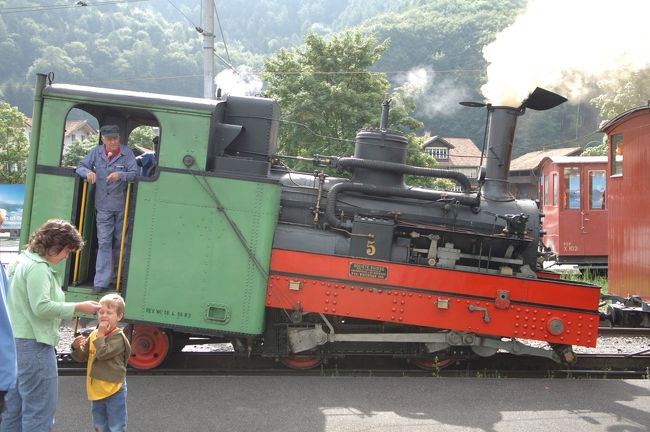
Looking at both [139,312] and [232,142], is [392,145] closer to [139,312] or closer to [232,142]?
[232,142]

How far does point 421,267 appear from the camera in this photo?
6559 millimetres

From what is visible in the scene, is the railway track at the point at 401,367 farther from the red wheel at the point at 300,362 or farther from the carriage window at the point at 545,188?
the carriage window at the point at 545,188

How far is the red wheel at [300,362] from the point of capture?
7.04 meters

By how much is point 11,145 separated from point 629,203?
35.6 m

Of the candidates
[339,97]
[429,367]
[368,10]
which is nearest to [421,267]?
[429,367]

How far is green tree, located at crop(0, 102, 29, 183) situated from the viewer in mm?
36188

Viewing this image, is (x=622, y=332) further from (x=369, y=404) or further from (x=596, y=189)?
(x=596, y=189)

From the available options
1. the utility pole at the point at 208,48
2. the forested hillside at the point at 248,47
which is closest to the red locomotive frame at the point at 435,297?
the utility pole at the point at 208,48

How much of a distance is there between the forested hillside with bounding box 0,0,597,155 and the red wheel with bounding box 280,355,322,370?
135 feet

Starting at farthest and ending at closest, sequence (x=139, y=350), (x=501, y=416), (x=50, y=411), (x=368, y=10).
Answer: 1. (x=368, y=10)
2. (x=139, y=350)
3. (x=501, y=416)
4. (x=50, y=411)

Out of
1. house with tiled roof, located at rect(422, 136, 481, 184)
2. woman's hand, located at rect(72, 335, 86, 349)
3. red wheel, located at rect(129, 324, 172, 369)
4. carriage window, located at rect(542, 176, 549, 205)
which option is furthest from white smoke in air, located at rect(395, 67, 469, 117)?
woman's hand, located at rect(72, 335, 86, 349)

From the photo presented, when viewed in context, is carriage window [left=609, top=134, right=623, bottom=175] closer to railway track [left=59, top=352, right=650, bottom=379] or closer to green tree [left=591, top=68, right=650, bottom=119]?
railway track [left=59, top=352, right=650, bottom=379]

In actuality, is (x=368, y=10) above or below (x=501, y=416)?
above

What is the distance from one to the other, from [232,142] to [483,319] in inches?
127
